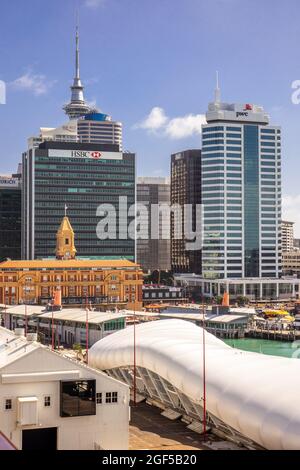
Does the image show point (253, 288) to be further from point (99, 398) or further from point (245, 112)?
point (99, 398)

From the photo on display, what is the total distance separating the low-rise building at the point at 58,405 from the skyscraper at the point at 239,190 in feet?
237

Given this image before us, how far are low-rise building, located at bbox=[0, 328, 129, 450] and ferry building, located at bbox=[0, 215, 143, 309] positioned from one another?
48.1 metres

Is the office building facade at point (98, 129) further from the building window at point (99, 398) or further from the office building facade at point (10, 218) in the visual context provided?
the building window at point (99, 398)

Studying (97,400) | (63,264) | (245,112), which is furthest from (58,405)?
(245,112)

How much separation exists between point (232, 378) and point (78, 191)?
72.1 metres

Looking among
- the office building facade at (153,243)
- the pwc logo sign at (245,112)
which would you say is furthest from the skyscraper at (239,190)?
the office building facade at (153,243)

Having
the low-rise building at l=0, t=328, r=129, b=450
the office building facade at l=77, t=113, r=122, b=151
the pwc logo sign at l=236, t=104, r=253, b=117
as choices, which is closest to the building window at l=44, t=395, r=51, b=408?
the low-rise building at l=0, t=328, r=129, b=450

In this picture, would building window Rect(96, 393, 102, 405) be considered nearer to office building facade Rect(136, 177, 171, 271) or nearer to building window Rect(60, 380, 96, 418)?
building window Rect(60, 380, 96, 418)

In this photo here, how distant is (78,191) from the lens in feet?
294

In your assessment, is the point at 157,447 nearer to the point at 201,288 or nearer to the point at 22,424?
the point at 22,424

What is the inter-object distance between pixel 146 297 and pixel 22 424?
60.4 m

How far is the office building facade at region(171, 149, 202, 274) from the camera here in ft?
354

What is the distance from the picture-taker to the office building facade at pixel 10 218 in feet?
350

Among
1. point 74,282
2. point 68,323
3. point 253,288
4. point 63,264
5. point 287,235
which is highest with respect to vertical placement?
point 287,235
